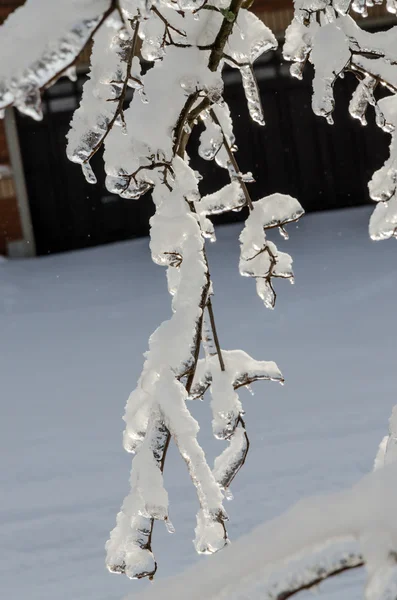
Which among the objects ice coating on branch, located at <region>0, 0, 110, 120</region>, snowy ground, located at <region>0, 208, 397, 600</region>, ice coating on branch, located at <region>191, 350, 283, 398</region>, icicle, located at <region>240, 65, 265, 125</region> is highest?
ice coating on branch, located at <region>0, 0, 110, 120</region>

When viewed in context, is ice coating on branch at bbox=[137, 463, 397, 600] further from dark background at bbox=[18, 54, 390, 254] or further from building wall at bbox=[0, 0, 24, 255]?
dark background at bbox=[18, 54, 390, 254]

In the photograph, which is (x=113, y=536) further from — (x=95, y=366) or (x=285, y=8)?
(x=285, y=8)

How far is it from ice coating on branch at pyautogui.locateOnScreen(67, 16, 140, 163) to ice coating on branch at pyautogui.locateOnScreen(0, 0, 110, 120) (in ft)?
1.78

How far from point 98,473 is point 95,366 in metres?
2.58

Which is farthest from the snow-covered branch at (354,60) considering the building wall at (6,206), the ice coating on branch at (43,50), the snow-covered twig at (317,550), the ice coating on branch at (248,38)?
the building wall at (6,206)

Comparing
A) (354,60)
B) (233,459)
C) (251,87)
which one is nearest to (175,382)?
(233,459)

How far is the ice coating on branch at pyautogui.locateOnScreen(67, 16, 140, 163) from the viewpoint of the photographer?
154 cm

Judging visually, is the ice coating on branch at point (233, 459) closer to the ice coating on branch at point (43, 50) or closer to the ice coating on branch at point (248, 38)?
the ice coating on branch at point (248, 38)

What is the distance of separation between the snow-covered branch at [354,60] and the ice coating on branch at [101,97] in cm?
65

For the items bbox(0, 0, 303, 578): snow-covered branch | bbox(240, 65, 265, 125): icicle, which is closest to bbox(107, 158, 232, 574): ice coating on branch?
bbox(0, 0, 303, 578): snow-covered branch

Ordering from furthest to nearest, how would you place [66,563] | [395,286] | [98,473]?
[395,286] < [98,473] < [66,563]

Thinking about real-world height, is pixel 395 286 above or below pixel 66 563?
below

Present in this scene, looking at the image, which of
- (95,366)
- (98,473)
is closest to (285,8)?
(95,366)

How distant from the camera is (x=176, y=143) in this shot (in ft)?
5.91
